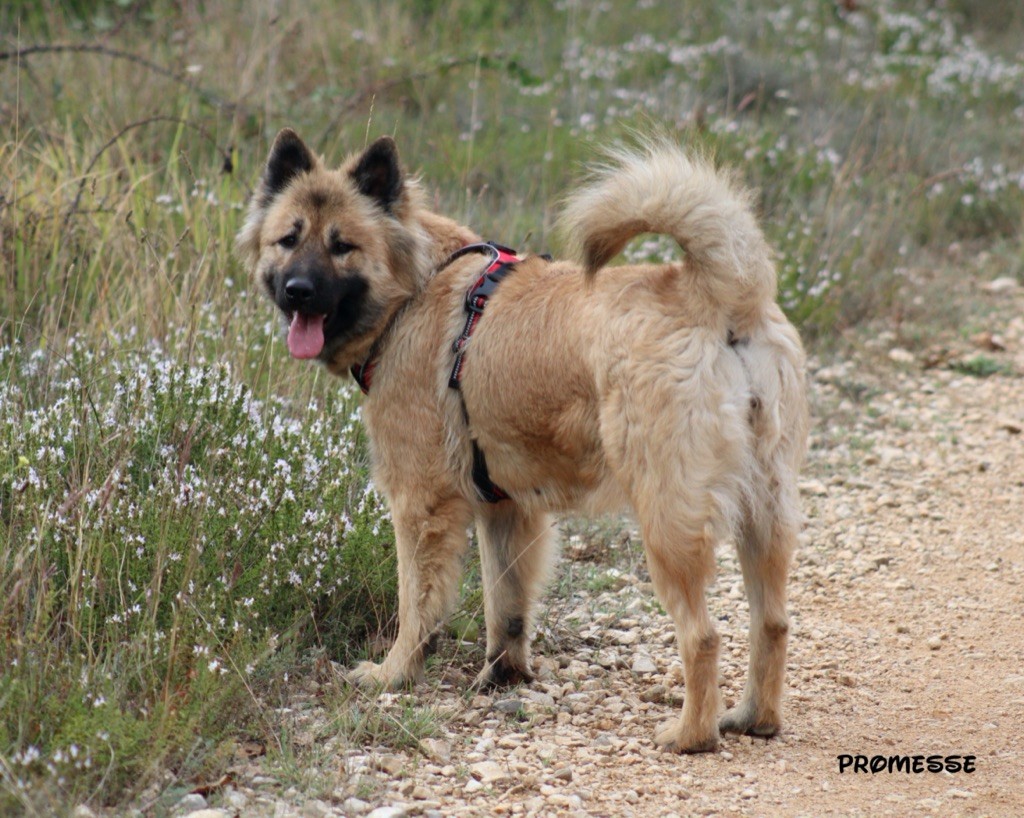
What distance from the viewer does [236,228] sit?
6383mm

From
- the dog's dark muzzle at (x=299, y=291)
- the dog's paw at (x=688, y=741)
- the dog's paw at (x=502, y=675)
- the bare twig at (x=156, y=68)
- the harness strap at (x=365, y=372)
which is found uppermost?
the bare twig at (x=156, y=68)

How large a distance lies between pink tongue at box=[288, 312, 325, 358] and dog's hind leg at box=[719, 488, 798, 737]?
67.5 inches

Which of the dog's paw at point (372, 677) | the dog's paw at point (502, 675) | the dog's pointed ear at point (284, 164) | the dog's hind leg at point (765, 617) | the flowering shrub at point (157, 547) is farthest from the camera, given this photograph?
the dog's pointed ear at point (284, 164)

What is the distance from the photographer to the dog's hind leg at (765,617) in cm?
358

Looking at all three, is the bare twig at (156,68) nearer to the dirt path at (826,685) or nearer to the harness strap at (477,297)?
the harness strap at (477,297)

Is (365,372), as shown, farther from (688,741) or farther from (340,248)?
(688,741)

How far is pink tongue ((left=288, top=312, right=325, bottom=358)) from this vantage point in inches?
168

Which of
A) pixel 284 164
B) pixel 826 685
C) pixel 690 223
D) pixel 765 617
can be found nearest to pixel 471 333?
pixel 690 223

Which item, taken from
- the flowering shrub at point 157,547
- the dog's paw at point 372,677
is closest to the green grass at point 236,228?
the flowering shrub at point 157,547

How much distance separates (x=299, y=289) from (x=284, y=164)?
655 millimetres

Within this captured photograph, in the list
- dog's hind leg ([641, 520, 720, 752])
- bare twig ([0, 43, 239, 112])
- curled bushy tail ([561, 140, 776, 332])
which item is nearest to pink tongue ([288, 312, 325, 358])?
curled bushy tail ([561, 140, 776, 332])

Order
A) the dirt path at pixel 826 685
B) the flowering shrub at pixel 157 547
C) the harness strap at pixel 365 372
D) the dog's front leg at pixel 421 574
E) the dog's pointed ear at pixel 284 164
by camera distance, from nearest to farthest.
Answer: the flowering shrub at pixel 157 547
the dirt path at pixel 826 685
the dog's front leg at pixel 421 574
the harness strap at pixel 365 372
the dog's pointed ear at pixel 284 164

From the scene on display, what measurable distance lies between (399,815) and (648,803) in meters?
0.73

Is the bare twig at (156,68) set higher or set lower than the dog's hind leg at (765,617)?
higher
